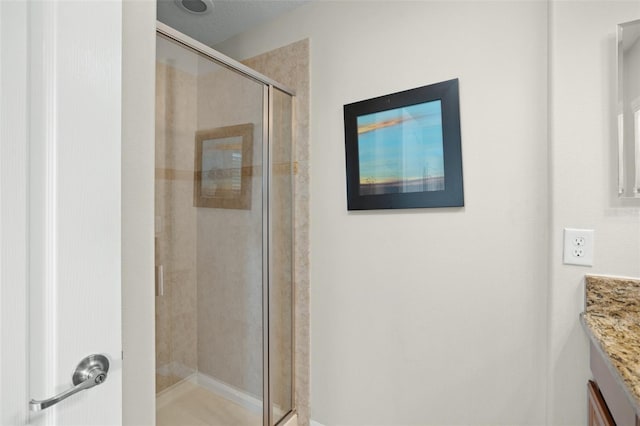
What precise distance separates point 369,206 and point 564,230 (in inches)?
30.0

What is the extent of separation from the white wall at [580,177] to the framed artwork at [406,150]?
344 mm

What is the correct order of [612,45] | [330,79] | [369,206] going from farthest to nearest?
[330,79] → [369,206] → [612,45]

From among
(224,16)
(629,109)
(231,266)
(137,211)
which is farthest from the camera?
(224,16)

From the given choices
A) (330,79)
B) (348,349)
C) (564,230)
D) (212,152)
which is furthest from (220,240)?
(564,230)

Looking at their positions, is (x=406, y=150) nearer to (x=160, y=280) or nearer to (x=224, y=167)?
(x=224, y=167)

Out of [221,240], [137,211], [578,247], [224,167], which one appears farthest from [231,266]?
[578,247]
